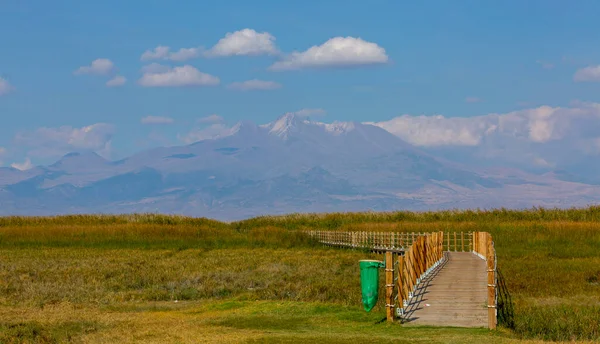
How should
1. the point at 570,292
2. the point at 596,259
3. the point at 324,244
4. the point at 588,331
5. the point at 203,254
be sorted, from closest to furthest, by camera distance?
the point at 588,331 < the point at 570,292 < the point at 596,259 < the point at 203,254 < the point at 324,244

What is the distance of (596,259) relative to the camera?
44844 mm

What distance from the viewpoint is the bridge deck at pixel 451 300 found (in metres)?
22.2

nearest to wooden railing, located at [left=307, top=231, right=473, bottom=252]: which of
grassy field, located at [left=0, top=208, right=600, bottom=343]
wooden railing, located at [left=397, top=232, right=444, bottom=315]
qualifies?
grassy field, located at [left=0, top=208, right=600, bottom=343]

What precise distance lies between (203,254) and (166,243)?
10303 millimetres

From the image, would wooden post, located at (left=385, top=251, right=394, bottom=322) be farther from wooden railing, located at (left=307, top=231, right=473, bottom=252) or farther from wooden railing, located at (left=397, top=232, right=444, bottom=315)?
wooden railing, located at (left=307, top=231, right=473, bottom=252)

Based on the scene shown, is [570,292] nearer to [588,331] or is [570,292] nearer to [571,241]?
[588,331]

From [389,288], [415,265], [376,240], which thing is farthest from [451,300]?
[376,240]

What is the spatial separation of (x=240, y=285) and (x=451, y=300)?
1268 centimetres

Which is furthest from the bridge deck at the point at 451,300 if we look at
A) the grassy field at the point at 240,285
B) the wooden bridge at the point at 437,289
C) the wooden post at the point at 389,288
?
the grassy field at the point at 240,285

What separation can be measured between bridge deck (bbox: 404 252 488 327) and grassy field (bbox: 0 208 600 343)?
93 cm

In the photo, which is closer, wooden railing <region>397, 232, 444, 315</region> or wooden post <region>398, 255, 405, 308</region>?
wooden post <region>398, 255, 405, 308</region>

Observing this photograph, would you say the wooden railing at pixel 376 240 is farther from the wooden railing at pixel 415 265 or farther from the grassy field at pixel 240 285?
the wooden railing at pixel 415 265

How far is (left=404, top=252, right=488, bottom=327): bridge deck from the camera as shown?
72.8 feet

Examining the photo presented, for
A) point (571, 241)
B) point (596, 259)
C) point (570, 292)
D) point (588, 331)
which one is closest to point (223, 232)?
point (571, 241)
